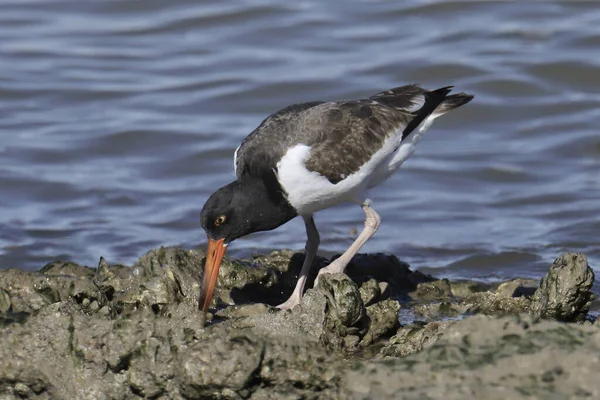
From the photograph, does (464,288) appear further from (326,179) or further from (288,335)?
(288,335)

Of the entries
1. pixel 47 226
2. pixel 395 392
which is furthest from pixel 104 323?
pixel 47 226

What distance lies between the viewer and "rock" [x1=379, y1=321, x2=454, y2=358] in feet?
17.2

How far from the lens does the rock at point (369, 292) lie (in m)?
6.20

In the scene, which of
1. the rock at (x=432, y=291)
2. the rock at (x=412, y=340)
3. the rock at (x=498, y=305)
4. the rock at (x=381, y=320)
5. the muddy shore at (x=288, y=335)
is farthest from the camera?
the rock at (x=432, y=291)

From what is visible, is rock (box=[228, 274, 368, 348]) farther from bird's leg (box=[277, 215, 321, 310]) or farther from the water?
the water

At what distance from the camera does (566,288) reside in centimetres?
583

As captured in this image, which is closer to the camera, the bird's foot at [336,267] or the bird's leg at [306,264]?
the bird's leg at [306,264]

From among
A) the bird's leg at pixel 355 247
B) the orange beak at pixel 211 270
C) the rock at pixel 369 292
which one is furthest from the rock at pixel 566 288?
the orange beak at pixel 211 270

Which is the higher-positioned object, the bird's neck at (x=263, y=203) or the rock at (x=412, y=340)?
the bird's neck at (x=263, y=203)

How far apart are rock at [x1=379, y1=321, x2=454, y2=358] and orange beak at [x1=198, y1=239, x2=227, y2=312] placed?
1.09 meters

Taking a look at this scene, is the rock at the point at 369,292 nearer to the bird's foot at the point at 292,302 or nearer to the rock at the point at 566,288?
the bird's foot at the point at 292,302

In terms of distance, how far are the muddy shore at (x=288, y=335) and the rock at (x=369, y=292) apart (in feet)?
0.03

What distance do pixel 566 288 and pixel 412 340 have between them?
1.03 m

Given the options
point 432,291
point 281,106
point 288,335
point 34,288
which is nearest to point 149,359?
point 288,335
